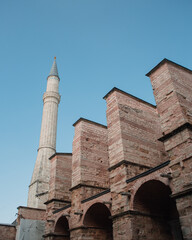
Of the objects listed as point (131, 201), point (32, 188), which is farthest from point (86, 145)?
→ point (32, 188)

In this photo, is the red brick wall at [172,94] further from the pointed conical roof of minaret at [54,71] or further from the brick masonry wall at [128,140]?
the pointed conical roof of minaret at [54,71]

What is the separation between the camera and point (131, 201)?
312 inches

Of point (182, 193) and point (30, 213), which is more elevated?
point (30, 213)

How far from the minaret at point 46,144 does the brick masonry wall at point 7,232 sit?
A: 408 cm

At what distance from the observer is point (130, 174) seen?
8625 mm

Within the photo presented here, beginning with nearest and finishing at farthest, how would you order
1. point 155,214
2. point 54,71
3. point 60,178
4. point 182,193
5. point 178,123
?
point 182,193, point 178,123, point 155,214, point 60,178, point 54,71

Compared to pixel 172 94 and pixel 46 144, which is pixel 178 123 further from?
pixel 46 144

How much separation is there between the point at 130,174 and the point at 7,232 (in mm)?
10779

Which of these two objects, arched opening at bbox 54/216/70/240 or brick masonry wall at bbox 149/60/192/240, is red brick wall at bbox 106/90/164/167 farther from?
arched opening at bbox 54/216/70/240

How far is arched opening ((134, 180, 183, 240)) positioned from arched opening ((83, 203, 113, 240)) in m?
2.28

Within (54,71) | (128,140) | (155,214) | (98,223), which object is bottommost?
(155,214)

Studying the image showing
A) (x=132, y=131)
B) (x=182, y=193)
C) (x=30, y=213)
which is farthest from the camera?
(x=30, y=213)

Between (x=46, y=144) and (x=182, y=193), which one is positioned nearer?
(x=182, y=193)

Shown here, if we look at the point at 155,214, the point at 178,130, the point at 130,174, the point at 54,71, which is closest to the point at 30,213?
the point at 130,174
